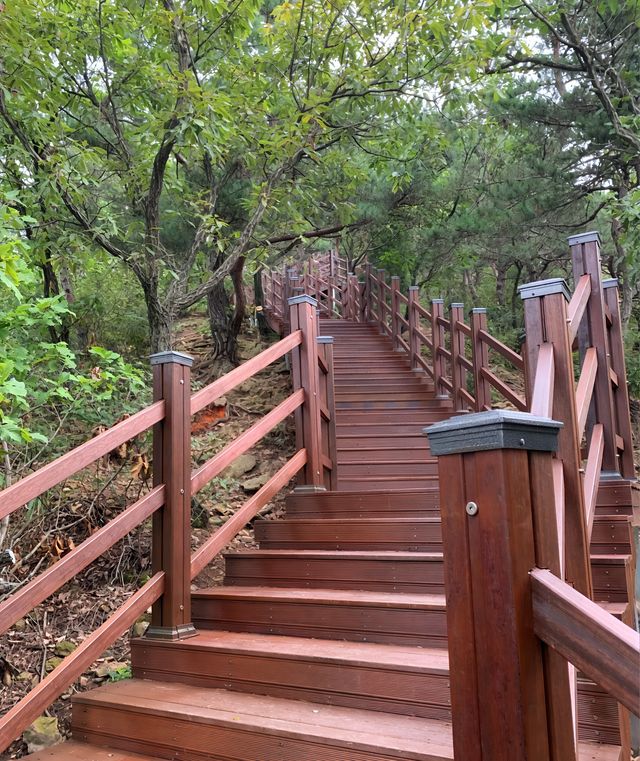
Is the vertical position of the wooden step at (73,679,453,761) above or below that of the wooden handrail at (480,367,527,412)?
below

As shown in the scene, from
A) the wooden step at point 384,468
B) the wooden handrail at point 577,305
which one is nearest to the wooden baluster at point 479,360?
the wooden step at point 384,468

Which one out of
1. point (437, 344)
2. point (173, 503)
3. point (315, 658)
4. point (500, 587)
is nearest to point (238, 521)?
point (173, 503)

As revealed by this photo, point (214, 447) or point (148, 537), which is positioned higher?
point (214, 447)

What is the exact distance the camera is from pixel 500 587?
1227 millimetres

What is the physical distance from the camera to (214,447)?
6.44m

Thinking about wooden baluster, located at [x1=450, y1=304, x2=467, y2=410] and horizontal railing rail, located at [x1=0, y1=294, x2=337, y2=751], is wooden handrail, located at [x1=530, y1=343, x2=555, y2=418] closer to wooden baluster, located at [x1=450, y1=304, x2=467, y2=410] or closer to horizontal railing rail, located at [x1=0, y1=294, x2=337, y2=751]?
horizontal railing rail, located at [x1=0, y1=294, x2=337, y2=751]

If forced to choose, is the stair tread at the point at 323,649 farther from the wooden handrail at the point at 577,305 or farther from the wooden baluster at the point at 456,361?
the wooden baluster at the point at 456,361

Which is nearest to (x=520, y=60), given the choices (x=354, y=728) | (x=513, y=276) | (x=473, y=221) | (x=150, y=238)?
(x=473, y=221)

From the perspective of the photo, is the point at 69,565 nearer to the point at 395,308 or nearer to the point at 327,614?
the point at 327,614

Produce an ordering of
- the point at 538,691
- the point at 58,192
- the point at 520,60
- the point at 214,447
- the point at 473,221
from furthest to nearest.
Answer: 1. the point at 473,221
2. the point at 520,60
3. the point at 214,447
4. the point at 58,192
5. the point at 538,691

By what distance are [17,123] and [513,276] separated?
13.0 meters

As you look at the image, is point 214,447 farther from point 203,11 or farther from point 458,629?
point 458,629

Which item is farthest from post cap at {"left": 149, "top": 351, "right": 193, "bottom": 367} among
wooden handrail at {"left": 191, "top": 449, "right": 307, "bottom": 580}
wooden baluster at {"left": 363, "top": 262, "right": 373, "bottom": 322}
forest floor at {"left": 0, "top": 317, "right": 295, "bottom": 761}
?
wooden baluster at {"left": 363, "top": 262, "right": 373, "bottom": 322}

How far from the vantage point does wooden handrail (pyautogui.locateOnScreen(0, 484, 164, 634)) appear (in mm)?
2367
